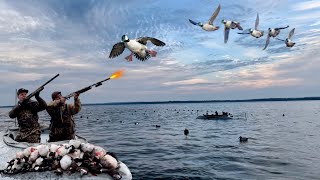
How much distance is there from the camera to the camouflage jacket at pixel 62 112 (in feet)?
46.5

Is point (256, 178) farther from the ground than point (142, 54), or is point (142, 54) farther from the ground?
point (142, 54)

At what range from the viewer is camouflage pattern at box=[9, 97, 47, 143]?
1410 centimetres

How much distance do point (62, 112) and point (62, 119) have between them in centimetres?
39

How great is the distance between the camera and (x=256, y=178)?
25.6 m

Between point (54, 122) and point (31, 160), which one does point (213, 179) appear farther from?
point (31, 160)

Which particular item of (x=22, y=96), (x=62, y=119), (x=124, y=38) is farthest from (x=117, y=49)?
(x=22, y=96)

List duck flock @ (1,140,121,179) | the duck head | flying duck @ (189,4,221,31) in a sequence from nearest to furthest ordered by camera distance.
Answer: duck flock @ (1,140,121,179) → the duck head → flying duck @ (189,4,221,31)

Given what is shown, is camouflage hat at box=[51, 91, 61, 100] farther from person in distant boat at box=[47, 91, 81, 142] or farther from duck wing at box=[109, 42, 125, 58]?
duck wing at box=[109, 42, 125, 58]

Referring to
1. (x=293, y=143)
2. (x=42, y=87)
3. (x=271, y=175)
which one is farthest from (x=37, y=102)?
(x=293, y=143)

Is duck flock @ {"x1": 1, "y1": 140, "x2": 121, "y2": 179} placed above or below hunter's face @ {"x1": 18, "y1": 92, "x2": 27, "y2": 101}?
below

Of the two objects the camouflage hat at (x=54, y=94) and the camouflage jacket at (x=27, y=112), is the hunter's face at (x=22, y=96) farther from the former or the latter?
the camouflage hat at (x=54, y=94)

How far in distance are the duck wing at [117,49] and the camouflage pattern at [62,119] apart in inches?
95.4

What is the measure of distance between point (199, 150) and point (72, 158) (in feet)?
100

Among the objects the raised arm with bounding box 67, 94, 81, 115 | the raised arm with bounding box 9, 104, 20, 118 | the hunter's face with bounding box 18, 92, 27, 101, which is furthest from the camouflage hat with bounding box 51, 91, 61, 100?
the raised arm with bounding box 9, 104, 20, 118
